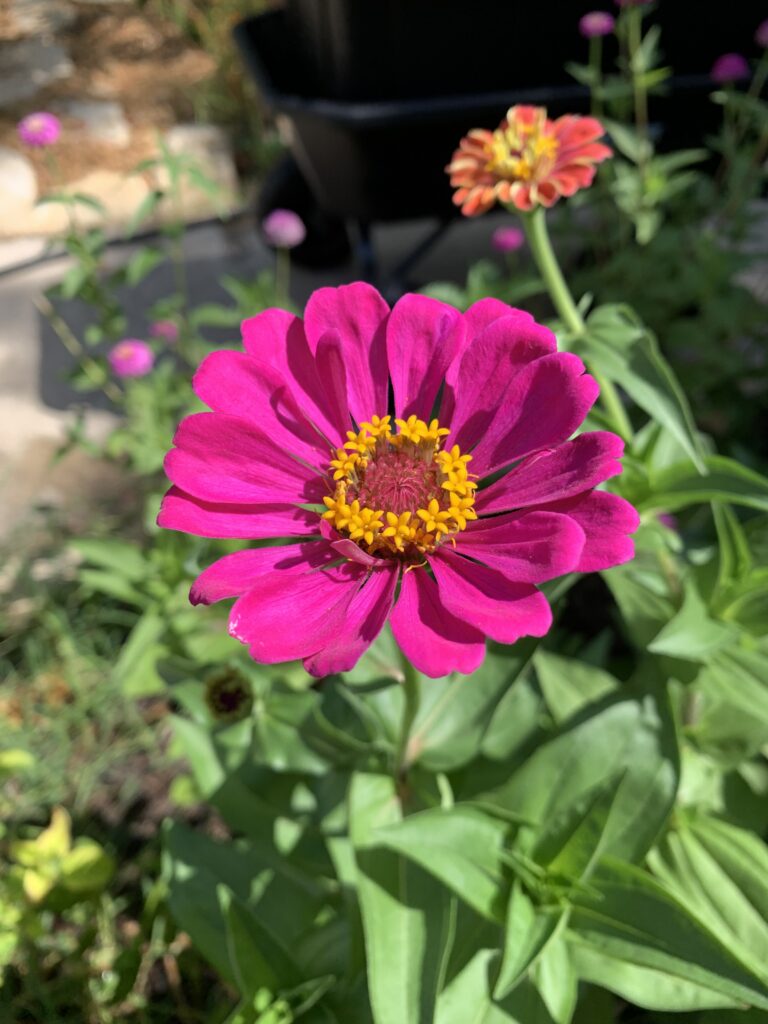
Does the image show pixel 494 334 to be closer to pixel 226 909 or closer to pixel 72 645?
pixel 226 909

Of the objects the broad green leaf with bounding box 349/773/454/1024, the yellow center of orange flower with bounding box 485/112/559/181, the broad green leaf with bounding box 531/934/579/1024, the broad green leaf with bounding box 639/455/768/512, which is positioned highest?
the yellow center of orange flower with bounding box 485/112/559/181

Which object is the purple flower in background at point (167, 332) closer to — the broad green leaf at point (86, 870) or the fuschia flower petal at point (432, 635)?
the broad green leaf at point (86, 870)

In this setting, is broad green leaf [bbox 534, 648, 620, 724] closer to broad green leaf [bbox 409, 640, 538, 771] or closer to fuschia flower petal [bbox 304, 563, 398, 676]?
broad green leaf [bbox 409, 640, 538, 771]

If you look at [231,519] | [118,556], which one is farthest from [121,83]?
[231,519]

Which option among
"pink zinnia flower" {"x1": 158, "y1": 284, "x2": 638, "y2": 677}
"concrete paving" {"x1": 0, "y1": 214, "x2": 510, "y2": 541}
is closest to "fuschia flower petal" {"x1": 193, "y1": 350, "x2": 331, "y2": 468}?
"pink zinnia flower" {"x1": 158, "y1": 284, "x2": 638, "y2": 677}

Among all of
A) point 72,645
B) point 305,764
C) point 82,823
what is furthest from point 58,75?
point 305,764

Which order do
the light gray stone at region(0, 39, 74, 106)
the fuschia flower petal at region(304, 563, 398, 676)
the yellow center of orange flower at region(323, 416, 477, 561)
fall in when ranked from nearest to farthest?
the fuschia flower petal at region(304, 563, 398, 676), the yellow center of orange flower at region(323, 416, 477, 561), the light gray stone at region(0, 39, 74, 106)

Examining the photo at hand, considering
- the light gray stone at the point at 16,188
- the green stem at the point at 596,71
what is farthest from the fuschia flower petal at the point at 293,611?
the light gray stone at the point at 16,188
